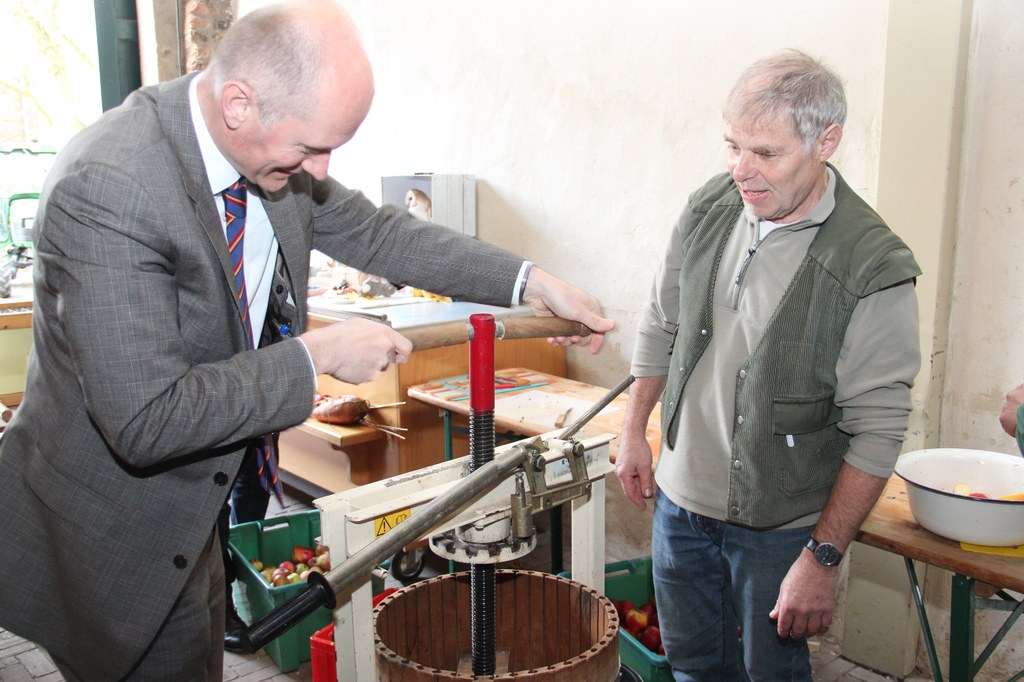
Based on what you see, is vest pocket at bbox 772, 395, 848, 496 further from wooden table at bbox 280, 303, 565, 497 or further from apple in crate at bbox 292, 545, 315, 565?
apple in crate at bbox 292, 545, 315, 565

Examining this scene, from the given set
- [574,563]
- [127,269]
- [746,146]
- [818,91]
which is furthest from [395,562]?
[818,91]

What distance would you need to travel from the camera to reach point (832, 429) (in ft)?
5.46

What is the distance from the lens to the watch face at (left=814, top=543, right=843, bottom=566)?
1576 mm

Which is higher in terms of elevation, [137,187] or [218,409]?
[137,187]

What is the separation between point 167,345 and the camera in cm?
111

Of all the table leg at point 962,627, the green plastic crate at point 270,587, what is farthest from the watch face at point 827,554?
the green plastic crate at point 270,587

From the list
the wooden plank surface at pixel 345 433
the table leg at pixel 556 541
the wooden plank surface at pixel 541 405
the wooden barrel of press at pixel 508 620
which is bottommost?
the table leg at pixel 556 541

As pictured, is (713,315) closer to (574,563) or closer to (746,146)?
(746,146)

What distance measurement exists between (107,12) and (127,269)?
537cm

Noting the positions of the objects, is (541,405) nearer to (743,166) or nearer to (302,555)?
(302,555)

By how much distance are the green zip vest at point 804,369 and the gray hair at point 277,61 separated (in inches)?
36.8

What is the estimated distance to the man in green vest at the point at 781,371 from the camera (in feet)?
5.02

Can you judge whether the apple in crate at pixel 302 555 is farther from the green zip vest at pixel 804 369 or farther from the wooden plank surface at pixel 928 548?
the wooden plank surface at pixel 928 548

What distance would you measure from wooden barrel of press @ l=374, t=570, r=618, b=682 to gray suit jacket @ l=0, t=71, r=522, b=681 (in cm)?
41
